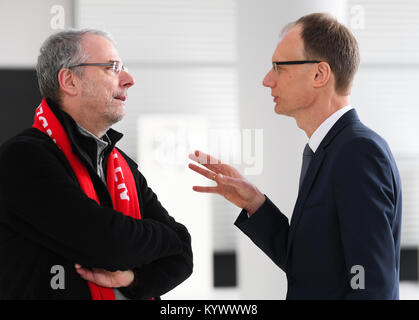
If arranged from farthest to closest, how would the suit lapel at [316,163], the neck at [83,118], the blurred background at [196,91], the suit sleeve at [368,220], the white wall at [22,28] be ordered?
1. the white wall at [22,28]
2. the blurred background at [196,91]
3. the neck at [83,118]
4. the suit lapel at [316,163]
5. the suit sleeve at [368,220]

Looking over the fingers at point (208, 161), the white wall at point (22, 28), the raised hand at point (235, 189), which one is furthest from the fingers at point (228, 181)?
the white wall at point (22, 28)

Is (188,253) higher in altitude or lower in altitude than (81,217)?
lower

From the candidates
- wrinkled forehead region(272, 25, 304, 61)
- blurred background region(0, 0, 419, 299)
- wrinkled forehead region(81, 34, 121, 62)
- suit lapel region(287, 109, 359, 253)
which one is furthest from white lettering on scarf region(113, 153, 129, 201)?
blurred background region(0, 0, 419, 299)

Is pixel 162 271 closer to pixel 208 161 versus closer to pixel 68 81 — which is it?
pixel 208 161

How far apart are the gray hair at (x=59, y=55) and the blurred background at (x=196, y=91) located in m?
3.11

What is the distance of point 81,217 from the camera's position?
1.51m

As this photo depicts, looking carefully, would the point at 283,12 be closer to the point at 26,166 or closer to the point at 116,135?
the point at 116,135

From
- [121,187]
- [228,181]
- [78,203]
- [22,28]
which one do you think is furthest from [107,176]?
[22,28]

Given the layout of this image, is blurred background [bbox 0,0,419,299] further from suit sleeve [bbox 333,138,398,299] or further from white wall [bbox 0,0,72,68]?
suit sleeve [bbox 333,138,398,299]

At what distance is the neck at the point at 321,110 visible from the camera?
1.75 m

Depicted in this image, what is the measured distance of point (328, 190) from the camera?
1.55 metres

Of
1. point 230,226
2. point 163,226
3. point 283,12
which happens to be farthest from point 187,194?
point 163,226

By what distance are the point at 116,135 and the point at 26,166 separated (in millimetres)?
449

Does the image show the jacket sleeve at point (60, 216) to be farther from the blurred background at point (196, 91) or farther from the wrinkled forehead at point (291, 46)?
the blurred background at point (196, 91)
